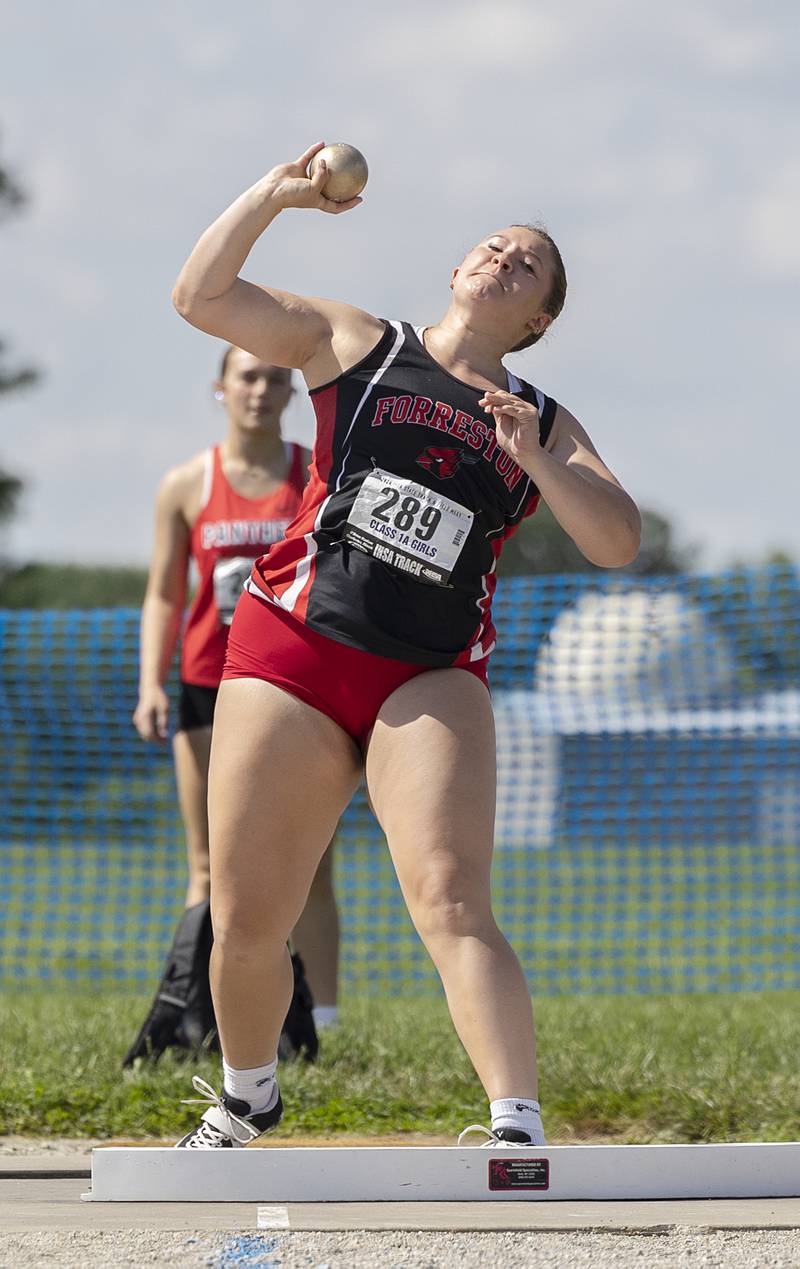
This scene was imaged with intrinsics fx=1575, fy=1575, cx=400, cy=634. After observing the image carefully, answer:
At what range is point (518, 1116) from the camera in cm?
322

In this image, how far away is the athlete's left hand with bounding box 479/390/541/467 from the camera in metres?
3.42

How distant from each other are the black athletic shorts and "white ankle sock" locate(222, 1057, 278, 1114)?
2.05 meters

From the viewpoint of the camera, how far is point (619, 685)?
1209 cm

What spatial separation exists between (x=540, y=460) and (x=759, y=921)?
9.48m

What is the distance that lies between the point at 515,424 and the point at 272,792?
3.16ft

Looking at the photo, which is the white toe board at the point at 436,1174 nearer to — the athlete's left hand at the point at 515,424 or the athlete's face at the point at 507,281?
the athlete's left hand at the point at 515,424

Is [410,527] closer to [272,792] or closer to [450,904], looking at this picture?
[272,792]

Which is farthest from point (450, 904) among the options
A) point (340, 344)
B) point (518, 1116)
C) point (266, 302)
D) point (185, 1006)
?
point (185, 1006)

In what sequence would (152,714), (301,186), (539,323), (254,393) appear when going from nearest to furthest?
(301,186) < (539,323) < (254,393) < (152,714)

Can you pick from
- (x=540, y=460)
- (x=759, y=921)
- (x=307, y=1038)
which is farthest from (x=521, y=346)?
(x=759, y=921)

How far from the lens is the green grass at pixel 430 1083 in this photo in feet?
14.6

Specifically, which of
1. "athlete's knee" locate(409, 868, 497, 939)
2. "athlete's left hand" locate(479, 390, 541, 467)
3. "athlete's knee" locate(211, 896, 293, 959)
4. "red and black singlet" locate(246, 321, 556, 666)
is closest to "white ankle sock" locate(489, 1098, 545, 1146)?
"athlete's knee" locate(409, 868, 497, 939)

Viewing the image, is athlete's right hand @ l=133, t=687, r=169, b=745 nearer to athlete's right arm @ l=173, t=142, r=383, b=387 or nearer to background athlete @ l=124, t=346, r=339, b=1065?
background athlete @ l=124, t=346, r=339, b=1065

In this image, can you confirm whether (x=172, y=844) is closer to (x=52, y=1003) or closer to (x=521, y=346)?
(x=52, y=1003)
